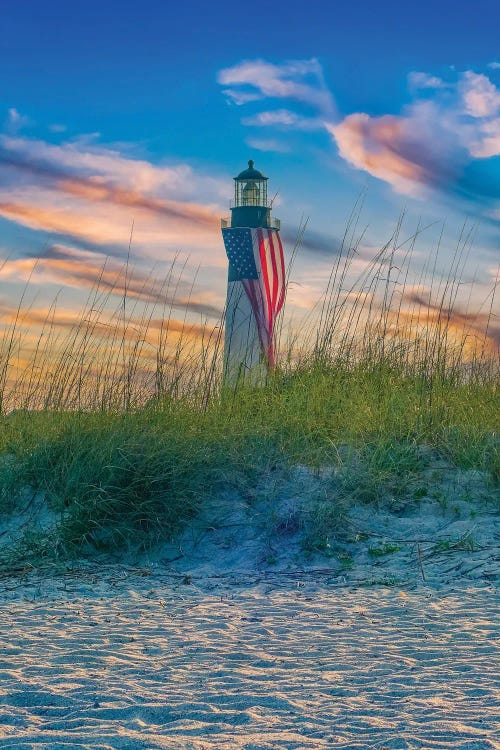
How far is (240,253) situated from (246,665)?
40.0 ft

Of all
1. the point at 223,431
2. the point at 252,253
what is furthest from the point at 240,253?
the point at 223,431

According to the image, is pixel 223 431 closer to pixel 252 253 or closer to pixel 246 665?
pixel 246 665

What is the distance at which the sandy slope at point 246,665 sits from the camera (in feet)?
7.66

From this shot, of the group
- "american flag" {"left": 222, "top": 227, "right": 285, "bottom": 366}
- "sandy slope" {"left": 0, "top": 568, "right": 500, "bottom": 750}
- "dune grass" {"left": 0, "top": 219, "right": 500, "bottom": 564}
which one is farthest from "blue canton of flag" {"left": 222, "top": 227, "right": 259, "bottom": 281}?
"sandy slope" {"left": 0, "top": 568, "right": 500, "bottom": 750}

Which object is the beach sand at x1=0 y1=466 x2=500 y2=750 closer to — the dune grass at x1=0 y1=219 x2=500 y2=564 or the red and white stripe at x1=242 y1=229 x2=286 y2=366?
the dune grass at x1=0 y1=219 x2=500 y2=564

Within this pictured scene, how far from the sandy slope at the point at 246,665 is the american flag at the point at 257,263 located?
32.0 feet

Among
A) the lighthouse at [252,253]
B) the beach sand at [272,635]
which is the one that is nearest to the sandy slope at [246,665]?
the beach sand at [272,635]

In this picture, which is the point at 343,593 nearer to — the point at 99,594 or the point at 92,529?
the point at 99,594

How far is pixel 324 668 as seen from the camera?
2.90 meters

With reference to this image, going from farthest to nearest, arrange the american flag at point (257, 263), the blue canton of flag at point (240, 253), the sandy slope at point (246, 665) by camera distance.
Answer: the blue canton of flag at point (240, 253)
the american flag at point (257, 263)
the sandy slope at point (246, 665)

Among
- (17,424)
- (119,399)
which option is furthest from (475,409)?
(17,424)

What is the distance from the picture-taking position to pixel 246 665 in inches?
116

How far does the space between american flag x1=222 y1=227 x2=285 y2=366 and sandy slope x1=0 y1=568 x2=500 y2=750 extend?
976 centimetres

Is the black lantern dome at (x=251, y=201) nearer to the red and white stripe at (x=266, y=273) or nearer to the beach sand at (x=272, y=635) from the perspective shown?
the red and white stripe at (x=266, y=273)
